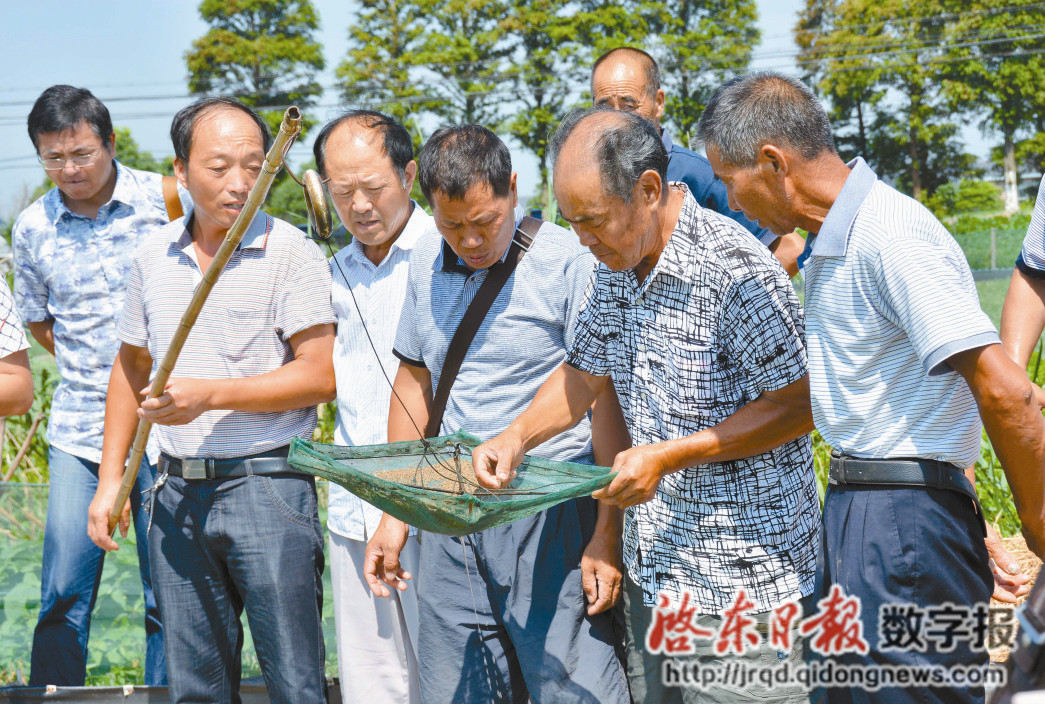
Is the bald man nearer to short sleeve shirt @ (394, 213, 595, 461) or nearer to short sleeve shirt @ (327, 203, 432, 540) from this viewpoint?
short sleeve shirt @ (394, 213, 595, 461)

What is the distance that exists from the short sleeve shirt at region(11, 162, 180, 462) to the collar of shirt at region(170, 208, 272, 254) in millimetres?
646

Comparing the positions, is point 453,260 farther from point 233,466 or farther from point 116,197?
point 116,197

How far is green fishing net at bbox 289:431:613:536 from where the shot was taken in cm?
209

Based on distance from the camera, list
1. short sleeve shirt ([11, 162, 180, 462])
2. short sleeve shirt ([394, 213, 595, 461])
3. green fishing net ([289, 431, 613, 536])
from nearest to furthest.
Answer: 1. green fishing net ([289, 431, 613, 536])
2. short sleeve shirt ([394, 213, 595, 461])
3. short sleeve shirt ([11, 162, 180, 462])

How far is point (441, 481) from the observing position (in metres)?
2.51

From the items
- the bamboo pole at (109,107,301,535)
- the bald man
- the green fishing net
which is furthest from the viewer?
the bald man

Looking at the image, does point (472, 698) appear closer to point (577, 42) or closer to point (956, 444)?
point (956, 444)

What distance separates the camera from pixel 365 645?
2893 mm

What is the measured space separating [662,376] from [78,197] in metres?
2.40

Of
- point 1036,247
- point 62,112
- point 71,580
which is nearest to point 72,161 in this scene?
Result: point 62,112

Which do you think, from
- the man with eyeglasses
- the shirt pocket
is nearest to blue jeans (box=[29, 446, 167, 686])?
the man with eyeglasses

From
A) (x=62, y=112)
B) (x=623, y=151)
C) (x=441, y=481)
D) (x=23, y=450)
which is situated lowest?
(x=441, y=481)

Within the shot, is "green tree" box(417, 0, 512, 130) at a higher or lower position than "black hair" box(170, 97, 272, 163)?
higher

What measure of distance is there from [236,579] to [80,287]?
1.34 metres
